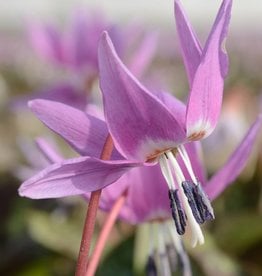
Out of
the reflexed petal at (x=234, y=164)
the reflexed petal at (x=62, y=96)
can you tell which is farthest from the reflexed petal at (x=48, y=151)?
the reflexed petal at (x=62, y=96)

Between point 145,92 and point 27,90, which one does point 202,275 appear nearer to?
point 145,92

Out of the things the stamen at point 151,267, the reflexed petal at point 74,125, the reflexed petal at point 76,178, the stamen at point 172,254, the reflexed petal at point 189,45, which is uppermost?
the reflexed petal at point 189,45

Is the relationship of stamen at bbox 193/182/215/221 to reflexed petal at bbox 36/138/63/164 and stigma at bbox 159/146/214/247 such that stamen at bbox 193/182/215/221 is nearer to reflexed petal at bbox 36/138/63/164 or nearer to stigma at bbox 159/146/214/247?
stigma at bbox 159/146/214/247

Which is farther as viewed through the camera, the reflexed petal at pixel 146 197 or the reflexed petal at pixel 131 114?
the reflexed petal at pixel 146 197

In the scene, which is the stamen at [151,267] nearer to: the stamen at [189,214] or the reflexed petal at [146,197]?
the reflexed petal at [146,197]

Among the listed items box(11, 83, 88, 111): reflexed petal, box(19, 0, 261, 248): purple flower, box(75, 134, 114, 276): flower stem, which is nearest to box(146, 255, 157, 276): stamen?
box(19, 0, 261, 248): purple flower

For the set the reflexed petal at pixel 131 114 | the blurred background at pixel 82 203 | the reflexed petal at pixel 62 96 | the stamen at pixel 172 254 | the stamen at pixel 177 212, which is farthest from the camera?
the reflexed petal at pixel 62 96

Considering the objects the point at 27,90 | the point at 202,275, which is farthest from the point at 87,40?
the point at 27,90
